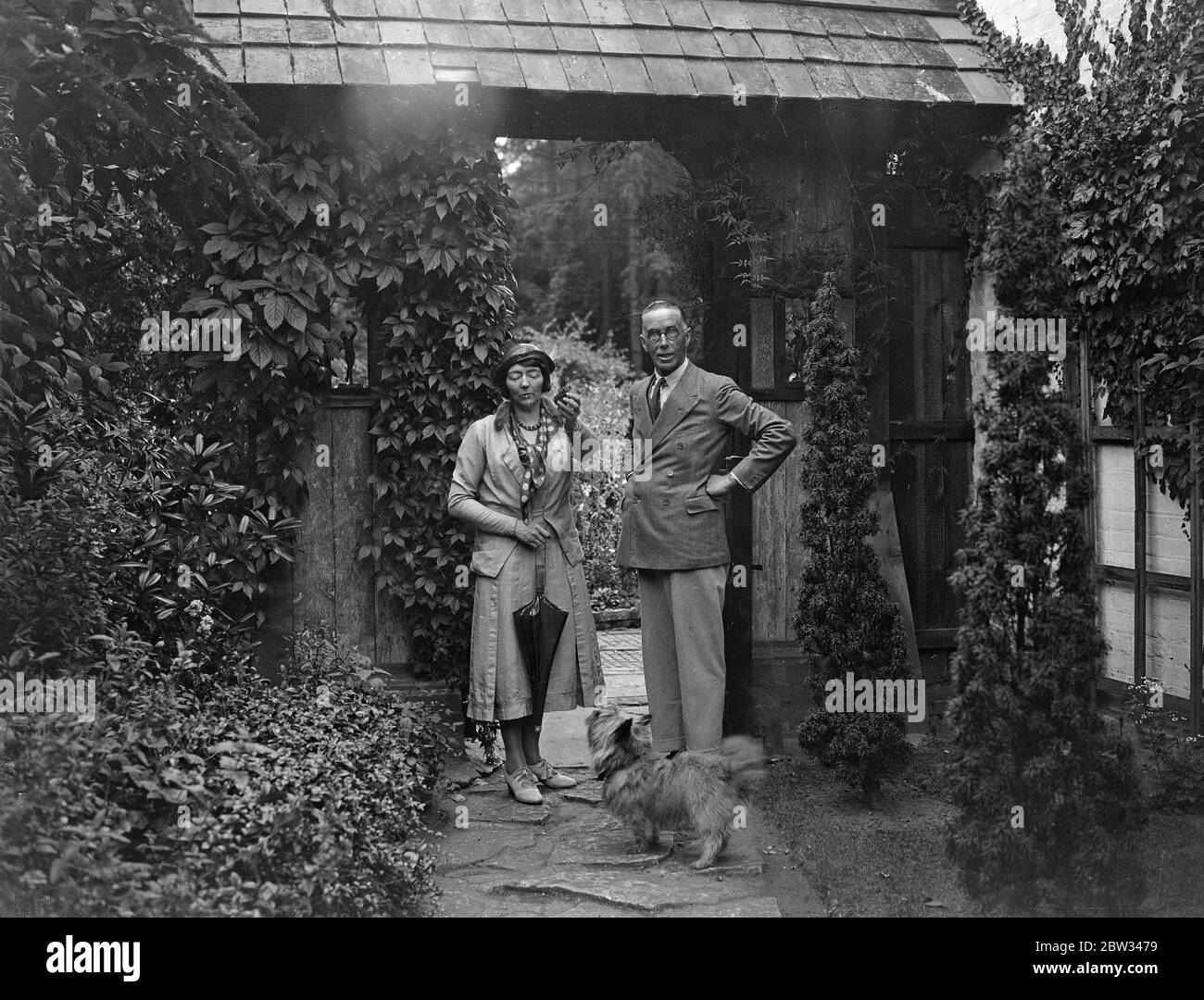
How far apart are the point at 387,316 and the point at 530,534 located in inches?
72.9

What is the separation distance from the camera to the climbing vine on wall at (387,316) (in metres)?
6.84

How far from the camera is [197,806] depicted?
4438mm

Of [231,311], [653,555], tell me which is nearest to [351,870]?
[653,555]

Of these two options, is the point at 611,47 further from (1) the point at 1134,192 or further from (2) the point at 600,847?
(2) the point at 600,847

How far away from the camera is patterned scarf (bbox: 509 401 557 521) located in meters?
6.34

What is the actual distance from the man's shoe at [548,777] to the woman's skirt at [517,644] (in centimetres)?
42

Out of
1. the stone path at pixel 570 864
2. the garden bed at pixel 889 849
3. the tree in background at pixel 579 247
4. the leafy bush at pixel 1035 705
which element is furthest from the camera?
the tree in background at pixel 579 247

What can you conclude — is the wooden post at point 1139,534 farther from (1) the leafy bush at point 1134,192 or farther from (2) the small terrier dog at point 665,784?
(2) the small terrier dog at point 665,784

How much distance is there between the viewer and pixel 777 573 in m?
7.73

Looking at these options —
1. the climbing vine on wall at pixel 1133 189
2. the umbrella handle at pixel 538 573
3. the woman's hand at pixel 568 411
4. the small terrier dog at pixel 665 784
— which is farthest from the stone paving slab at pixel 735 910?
the climbing vine on wall at pixel 1133 189

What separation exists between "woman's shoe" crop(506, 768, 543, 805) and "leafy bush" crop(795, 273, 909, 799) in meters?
1.48

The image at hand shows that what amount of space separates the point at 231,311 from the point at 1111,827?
524 centimetres

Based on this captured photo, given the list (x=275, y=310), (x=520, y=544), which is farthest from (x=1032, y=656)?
(x=275, y=310)
